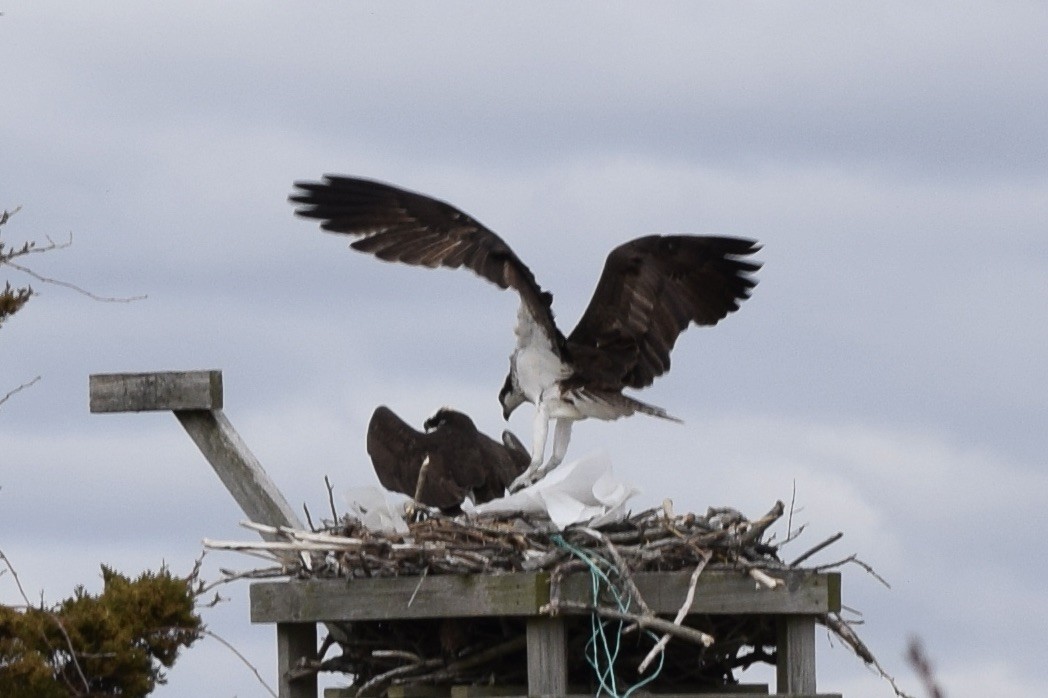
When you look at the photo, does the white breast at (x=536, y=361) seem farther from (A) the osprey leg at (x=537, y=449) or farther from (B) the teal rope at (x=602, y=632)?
(B) the teal rope at (x=602, y=632)

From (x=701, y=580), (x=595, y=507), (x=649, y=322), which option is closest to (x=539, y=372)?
(x=649, y=322)

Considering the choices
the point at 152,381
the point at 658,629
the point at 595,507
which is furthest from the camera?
the point at 152,381

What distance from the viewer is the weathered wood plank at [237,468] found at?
6957 mm

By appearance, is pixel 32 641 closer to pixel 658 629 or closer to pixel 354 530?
pixel 354 530

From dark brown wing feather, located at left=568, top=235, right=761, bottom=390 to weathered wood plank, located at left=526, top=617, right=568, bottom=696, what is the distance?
56.2 inches

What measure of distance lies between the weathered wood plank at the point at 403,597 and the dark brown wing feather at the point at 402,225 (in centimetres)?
132

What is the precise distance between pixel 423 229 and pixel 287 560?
133cm

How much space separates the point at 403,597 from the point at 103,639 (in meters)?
2.04

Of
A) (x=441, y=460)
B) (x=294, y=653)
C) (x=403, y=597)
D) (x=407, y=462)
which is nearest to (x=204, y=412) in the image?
(x=407, y=462)

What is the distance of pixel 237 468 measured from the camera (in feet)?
23.1

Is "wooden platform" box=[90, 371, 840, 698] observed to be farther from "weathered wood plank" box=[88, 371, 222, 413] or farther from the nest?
"weathered wood plank" box=[88, 371, 222, 413]

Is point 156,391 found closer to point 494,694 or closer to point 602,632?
point 494,694

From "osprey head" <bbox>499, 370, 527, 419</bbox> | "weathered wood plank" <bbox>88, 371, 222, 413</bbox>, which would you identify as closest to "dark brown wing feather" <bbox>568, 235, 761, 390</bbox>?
"osprey head" <bbox>499, 370, 527, 419</bbox>

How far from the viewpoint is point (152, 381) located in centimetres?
712
